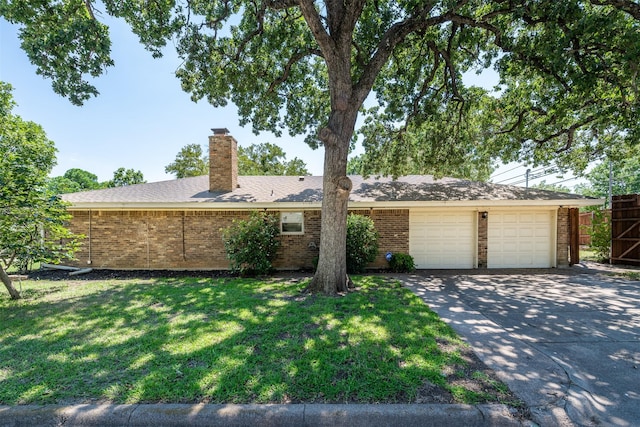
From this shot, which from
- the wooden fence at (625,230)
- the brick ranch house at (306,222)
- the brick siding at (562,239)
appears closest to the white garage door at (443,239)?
the brick ranch house at (306,222)

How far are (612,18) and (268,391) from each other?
8.11 metres

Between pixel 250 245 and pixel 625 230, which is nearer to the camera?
pixel 250 245

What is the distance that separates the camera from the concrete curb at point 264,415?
7.74 ft

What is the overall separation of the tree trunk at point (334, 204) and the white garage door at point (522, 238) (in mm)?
6775

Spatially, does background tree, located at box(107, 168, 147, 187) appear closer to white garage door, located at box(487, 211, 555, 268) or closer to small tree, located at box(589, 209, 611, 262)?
white garage door, located at box(487, 211, 555, 268)

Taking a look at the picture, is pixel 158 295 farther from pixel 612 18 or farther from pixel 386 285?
pixel 612 18

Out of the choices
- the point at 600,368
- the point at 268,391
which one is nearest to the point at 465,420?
the point at 268,391

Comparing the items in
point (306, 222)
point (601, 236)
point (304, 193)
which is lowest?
point (601, 236)

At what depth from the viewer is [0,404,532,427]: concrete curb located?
2.36 metres

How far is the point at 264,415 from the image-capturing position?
238cm

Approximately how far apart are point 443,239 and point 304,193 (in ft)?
17.5

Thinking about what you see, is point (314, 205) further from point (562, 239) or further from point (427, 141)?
point (562, 239)

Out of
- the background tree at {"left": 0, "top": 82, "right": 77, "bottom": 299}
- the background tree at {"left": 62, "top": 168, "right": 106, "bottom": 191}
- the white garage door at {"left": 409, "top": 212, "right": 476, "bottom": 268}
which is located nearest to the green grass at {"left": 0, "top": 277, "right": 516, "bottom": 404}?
the background tree at {"left": 0, "top": 82, "right": 77, "bottom": 299}

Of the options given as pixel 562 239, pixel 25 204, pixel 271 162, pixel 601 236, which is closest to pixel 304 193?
pixel 25 204
